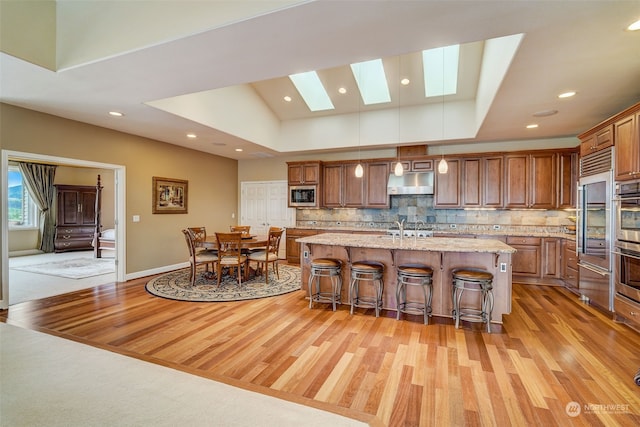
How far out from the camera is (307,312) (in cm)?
390

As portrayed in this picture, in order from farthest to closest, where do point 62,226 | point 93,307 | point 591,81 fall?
point 62,226 < point 93,307 < point 591,81

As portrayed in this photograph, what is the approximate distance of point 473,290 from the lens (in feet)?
11.4

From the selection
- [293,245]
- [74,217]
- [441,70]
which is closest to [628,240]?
[441,70]

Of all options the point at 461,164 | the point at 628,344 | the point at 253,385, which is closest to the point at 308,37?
the point at 253,385

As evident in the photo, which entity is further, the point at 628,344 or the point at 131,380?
the point at 628,344

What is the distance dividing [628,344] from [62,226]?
39.6 feet

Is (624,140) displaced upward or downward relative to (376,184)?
upward

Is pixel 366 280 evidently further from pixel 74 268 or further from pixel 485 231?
pixel 74 268

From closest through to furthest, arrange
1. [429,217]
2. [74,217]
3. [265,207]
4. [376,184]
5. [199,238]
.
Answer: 1. [199,238]
2. [429,217]
3. [376,184]
4. [265,207]
5. [74,217]

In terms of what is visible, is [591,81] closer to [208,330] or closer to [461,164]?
[461,164]

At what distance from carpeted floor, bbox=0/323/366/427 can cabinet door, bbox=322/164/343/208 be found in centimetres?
514

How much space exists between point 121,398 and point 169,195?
4.93 metres

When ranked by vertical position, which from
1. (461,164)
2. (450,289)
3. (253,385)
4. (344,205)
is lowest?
(253,385)

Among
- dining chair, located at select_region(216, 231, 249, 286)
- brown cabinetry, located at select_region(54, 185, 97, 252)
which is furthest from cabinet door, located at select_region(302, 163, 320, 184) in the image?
brown cabinetry, located at select_region(54, 185, 97, 252)
